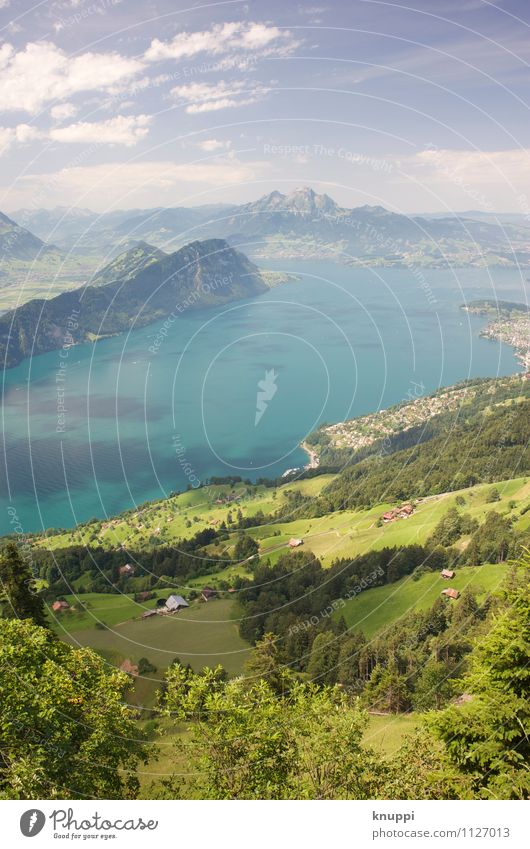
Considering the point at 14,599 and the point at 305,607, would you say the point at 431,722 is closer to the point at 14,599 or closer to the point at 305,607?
the point at 14,599

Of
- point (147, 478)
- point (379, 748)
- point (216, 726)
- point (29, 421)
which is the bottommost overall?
point (379, 748)

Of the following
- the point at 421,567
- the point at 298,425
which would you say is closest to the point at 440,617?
the point at 421,567

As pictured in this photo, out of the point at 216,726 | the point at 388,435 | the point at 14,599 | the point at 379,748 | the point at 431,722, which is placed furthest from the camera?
the point at 388,435

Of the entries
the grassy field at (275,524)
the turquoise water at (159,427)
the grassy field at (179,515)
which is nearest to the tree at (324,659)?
the grassy field at (275,524)

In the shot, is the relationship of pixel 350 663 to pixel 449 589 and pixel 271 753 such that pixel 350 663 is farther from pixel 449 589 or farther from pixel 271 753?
pixel 271 753

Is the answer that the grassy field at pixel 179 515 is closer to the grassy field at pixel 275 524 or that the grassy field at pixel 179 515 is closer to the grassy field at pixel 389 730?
the grassy field at pixel 275 524

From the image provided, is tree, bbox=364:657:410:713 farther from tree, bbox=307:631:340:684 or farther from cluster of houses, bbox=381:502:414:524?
cluster of houses, bbox=381:502:414:524

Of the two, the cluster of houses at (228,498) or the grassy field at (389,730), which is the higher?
the cluster of houses at (228,498)
